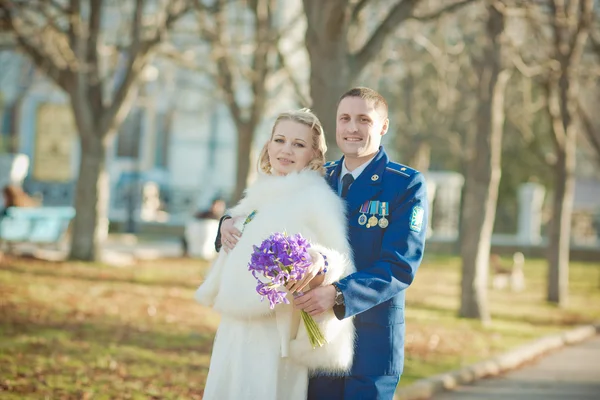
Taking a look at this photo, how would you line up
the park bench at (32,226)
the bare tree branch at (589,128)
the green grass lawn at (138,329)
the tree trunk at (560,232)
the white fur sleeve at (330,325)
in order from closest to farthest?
the white fur sleeve at (330,325) → the green grass lawn at (138,329) → the park bench at (32,226) → the tree trunk at (560,232) → the bare tree branch at (589,128)

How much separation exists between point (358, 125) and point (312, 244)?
61cm

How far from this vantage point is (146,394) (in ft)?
26.7

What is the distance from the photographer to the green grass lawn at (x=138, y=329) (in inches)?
338

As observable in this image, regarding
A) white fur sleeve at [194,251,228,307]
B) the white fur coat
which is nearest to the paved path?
white fur sleeve at [194,251,228,307]

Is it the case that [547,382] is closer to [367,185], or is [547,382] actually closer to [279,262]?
[367,185]

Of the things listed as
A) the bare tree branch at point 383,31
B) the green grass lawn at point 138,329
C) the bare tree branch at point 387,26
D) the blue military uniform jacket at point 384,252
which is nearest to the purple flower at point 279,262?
the blue military uniform jacket at point 384,252

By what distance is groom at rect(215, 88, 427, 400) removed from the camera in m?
4.25

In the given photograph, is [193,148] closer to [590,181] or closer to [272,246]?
[590,181]

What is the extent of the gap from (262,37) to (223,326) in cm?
1507

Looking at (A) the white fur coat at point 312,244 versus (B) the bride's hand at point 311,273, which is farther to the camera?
(A) the white fur coat at point 312,244

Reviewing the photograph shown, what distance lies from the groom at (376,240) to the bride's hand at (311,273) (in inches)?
9.3

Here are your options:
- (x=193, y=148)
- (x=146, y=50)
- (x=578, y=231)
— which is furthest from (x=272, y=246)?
(x=193, y=148)

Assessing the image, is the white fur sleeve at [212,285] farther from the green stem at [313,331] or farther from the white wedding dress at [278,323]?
the green stem at [313,331]

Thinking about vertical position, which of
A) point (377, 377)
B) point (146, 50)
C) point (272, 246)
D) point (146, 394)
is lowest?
point (146, 394)
